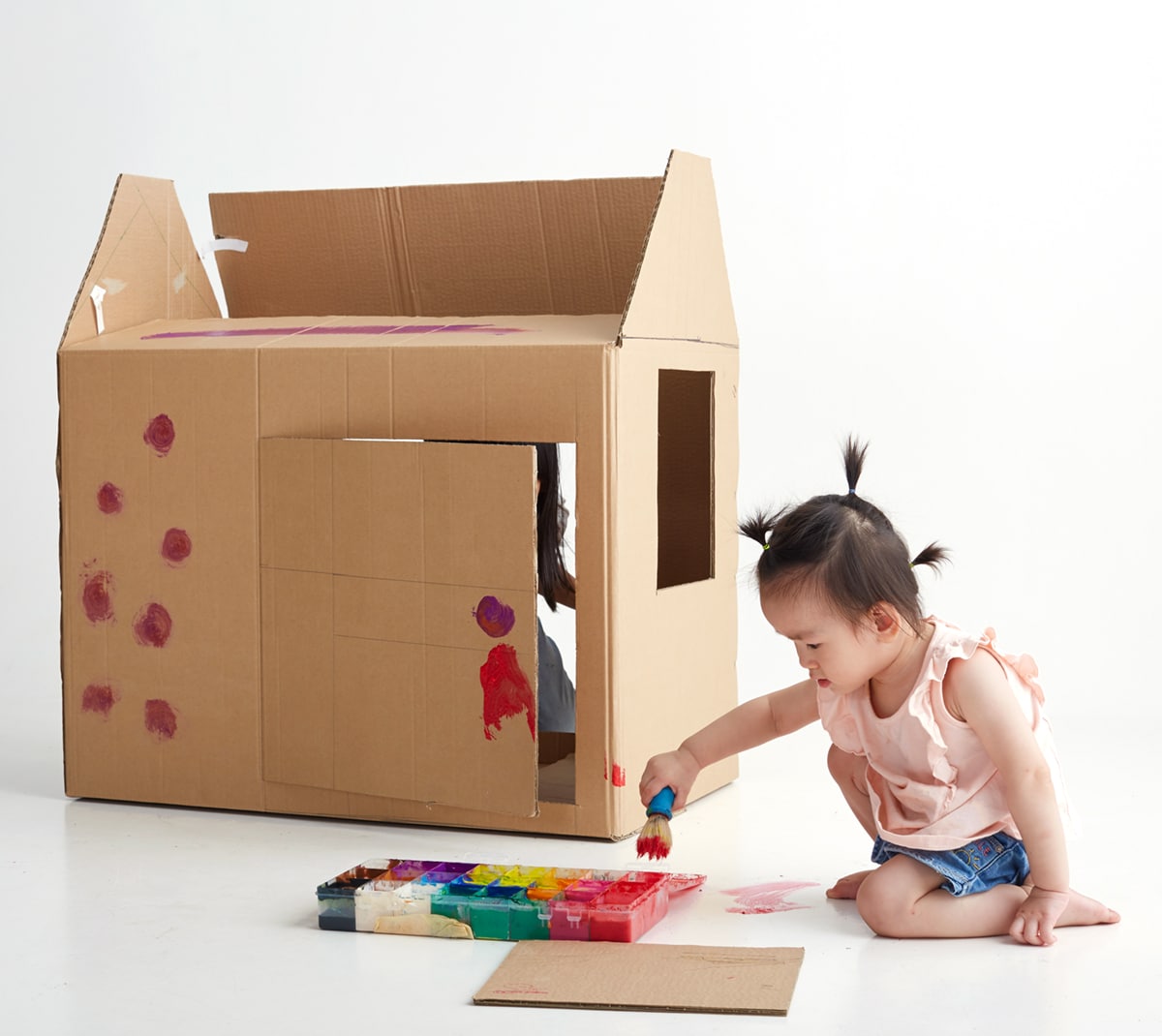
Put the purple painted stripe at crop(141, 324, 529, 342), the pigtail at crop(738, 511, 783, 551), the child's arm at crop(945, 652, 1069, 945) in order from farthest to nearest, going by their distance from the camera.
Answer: the purple painted stripe at crop(141, 324, 529, 342) → the pigtail at crop(738, 511, 783, 551) → the child's arm at crop(945, 652, 1069, 945)

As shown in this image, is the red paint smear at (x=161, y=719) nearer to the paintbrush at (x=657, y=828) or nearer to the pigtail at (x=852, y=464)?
the paintbrush at (x=657, y=828)

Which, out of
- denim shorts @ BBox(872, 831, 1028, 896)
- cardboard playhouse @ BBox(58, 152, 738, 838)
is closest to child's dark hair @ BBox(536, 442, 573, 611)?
cardboard playhouse @ BBox(58, 152, 738, 838)

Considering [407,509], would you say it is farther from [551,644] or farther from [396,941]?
[396,941]

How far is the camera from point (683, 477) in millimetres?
2123

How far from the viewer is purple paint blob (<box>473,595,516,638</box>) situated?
5.52 ft

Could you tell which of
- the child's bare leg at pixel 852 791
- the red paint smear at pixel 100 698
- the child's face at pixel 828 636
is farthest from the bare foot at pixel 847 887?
the red paint smear at pixel 100 698

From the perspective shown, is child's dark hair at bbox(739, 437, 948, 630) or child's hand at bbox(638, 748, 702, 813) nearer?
child's dark hair at bbox(739, 437, 948, 630)

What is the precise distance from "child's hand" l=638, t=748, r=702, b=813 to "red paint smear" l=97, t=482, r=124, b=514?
2.52 feet

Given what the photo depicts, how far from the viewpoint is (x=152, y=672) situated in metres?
1.90

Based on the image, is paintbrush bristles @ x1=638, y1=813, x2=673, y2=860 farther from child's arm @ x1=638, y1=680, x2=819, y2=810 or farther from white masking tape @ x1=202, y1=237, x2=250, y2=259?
white masking tape @ x1=202, y1=237, x2=250, y2=259

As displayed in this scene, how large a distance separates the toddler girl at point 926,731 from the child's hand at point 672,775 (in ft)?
0.57

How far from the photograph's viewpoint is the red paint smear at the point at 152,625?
1.90 metres

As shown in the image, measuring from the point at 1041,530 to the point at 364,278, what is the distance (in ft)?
3.89

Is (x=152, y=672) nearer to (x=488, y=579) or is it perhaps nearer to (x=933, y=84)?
(x=488, y=579)
